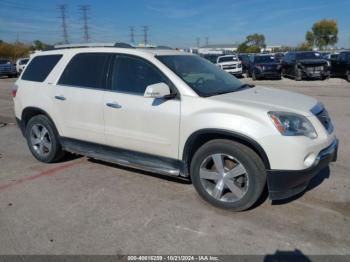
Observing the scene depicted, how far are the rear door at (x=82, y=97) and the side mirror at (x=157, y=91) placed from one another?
1013mm

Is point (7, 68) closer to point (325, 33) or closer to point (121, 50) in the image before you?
point (121, 50)

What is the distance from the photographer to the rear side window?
18.0ft

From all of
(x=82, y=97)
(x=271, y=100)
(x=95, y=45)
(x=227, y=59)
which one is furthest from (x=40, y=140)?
(x=227, y=59)

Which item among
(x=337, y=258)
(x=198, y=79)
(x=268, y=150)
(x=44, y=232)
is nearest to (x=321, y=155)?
(x=268, y=150)

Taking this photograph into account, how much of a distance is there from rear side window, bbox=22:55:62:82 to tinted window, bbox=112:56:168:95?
1302 millimetres

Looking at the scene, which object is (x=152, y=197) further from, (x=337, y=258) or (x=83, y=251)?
(x=337, y=258)

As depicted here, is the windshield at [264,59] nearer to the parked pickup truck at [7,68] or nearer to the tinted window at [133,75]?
the tinted window at [133,75]

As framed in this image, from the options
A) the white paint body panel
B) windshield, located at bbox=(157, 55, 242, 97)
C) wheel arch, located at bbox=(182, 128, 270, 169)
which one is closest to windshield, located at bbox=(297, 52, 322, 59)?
windshield, located at bbox=(157, 55, 242, 97)

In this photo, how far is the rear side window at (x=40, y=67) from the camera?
18.0 feet

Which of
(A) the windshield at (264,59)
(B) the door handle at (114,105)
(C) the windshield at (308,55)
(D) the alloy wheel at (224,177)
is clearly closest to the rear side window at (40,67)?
(B) the door handle at (114,105)

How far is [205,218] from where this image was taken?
380cm

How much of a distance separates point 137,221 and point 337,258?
1938 millimetres

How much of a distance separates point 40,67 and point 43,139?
1152 mm

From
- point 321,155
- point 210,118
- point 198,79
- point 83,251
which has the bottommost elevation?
point 83,251
